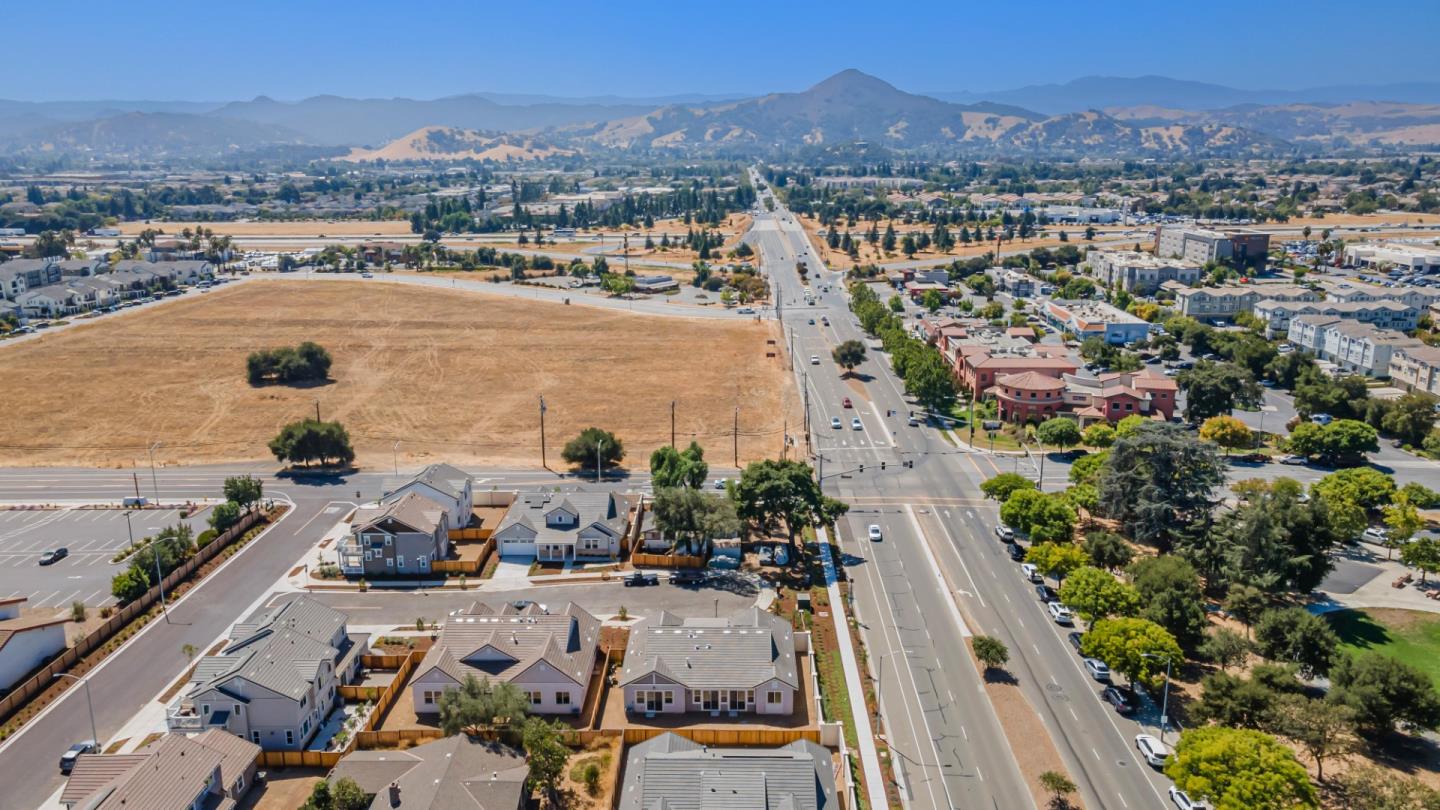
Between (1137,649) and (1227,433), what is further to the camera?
(1227,433)

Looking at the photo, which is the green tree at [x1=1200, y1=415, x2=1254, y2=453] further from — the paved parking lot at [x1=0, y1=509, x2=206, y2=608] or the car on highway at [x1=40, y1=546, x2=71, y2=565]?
the car on highway at [x1=40, y1=546, x2=71, y2=565]

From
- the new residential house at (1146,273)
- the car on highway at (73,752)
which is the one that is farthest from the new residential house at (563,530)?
the new residential house at (1146,273)

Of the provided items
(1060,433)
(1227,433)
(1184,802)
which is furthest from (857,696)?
(1227,433)

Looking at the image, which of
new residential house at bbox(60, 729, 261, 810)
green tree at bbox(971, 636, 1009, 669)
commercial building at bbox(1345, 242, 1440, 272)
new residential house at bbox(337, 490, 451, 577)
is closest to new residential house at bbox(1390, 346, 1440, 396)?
commercial building at bbox(1345, 242, 1440, 272)

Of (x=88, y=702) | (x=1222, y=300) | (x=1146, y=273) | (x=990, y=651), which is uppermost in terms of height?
(x=1146, y=273)

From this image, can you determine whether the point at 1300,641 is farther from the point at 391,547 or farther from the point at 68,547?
the point at 68,547

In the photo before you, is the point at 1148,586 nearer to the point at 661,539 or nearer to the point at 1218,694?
the point at 1218,694
